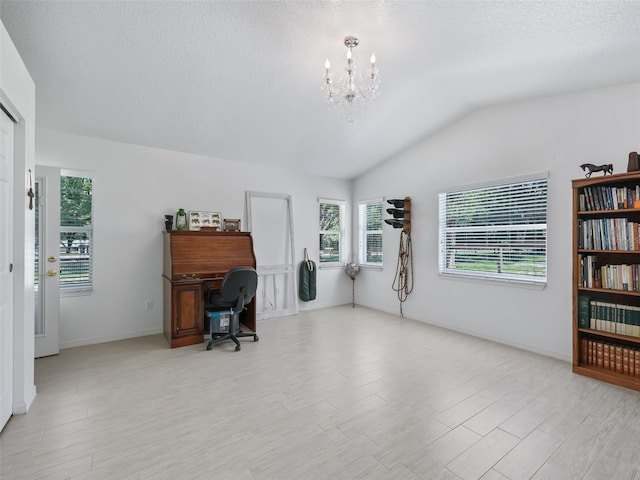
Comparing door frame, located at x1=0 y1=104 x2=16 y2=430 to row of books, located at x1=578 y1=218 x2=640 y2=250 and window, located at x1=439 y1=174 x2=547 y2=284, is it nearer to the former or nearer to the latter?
window, located at x1=439 y1=174 x2=547 y2=284

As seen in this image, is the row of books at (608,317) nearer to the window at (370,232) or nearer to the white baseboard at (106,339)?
the window at (370,232)

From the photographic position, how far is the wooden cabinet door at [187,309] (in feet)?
11.9

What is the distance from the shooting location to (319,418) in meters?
2.20

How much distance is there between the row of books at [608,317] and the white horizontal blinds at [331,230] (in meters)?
3.78

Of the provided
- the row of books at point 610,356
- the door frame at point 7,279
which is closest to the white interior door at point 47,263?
the door frame at point 7,279

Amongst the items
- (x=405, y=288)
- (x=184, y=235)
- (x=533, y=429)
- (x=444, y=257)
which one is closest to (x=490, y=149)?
(x=444, y=257)

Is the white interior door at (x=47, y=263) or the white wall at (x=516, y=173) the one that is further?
the white interior door at (x=47, y=263)

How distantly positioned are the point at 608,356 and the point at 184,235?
4.82 m

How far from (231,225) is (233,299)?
4.42 feet

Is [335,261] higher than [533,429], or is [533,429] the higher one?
[335,261]

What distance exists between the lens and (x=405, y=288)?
5.04 metres

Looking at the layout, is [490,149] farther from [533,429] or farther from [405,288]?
[533,429]

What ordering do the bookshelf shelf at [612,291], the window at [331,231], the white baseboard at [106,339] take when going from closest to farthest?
the bookshelf shelf at [612,291] → the white baseboard at [106,339] → the window at [331,231]

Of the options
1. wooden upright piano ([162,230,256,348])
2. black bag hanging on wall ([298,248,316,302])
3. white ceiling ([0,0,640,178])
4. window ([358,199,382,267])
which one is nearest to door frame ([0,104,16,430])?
white ceiling ([0,0,640,178])
